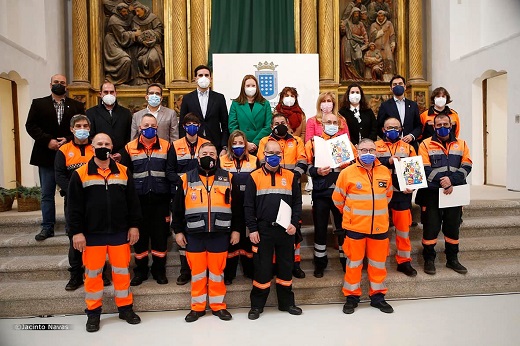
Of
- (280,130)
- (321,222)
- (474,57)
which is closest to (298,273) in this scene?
(321,222)

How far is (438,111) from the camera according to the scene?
5363 mm

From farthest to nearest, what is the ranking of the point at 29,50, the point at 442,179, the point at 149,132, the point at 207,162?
1. the point at 29,50
2. the point at 442,179
3. the point at 149,132
4. the point at 207,162

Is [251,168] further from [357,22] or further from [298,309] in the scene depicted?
[357,22]

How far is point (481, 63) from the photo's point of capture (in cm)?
884

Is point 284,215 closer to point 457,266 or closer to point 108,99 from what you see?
point 457,266

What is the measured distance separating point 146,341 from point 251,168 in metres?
1.97

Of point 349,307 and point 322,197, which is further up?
point 322,197

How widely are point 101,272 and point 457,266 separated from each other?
3.91m

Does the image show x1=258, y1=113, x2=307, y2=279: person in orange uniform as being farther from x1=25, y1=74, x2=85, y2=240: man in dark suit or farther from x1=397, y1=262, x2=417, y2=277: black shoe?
x1=25, y1=74, x2=85, y2=240: man in dark suit

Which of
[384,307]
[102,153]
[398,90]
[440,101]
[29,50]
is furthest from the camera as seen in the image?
[29,50]

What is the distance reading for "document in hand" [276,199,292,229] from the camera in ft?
13.1

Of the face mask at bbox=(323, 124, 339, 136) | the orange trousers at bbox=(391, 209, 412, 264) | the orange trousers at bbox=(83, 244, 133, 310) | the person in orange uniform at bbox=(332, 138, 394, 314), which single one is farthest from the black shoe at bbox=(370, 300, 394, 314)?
the orange trousers at bbox=(83, 244, 133, 310)

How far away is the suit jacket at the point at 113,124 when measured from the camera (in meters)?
4.87

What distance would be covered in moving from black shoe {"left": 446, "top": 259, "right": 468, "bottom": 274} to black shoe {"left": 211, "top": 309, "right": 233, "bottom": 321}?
8.79ft
